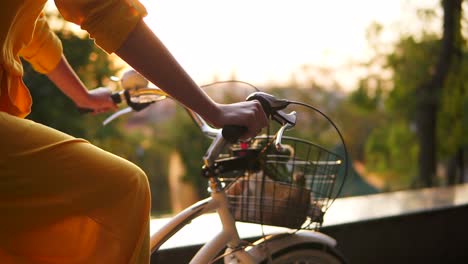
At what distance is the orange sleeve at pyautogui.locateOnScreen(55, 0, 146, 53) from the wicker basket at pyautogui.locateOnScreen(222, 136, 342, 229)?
67 centimetres

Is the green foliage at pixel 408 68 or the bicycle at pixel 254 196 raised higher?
the bicycle at pixel 254 196

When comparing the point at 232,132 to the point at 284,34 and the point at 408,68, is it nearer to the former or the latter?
the point at 408,68

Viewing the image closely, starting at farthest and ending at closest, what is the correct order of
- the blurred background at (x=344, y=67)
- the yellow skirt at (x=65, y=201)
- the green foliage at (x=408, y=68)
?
the green foliage at (x=408, y=68)
the blurred background at (x=344, y=67)
the yellow skirt at (x=65, y=201)

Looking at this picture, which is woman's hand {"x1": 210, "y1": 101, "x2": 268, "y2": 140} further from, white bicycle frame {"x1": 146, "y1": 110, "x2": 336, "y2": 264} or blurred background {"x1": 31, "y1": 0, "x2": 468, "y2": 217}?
blurred background {"x1": 31, "y1": 0, "x2": 468, "y2": 217}

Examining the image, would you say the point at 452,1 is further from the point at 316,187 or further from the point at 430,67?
the point at 316,187

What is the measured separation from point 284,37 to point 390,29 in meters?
2.60

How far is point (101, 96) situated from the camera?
6.00 ft

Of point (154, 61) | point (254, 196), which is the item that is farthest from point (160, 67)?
point (254, 196)

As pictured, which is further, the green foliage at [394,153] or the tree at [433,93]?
the green foliage at [394,153]

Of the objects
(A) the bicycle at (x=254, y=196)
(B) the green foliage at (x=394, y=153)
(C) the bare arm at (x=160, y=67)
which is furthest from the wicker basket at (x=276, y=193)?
(B) the green foliage at (x=394, y=153)

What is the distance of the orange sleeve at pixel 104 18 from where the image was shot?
1093mm

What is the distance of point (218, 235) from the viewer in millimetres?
1731

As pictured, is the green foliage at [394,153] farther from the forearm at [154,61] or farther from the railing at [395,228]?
the forearm at [154,61]

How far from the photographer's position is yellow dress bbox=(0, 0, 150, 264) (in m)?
1.07
